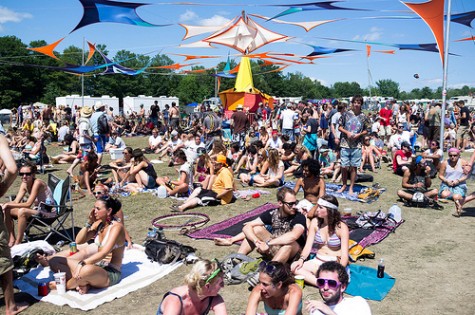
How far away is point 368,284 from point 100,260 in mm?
2782

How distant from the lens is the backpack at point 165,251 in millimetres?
4883

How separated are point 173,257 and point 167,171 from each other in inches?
237

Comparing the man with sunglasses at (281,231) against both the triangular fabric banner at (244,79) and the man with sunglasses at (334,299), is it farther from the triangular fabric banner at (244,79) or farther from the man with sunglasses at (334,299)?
the triangular fabric banner at (244,79)

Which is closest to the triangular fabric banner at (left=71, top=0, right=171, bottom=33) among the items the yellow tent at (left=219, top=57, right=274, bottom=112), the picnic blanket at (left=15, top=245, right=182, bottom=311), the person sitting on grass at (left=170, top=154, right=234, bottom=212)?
the person sitting on grass at (left=170, top=154, right=234, bottom=212)

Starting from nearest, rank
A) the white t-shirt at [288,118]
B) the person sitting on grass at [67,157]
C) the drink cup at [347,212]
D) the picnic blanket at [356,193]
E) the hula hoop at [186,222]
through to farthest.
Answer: the hula hoop at [186,222] → the drink cup at [347,212] → the picnic blanket at [356,193] → the person sitting on grass at [67,157] → the white t-shirt at [288,118]

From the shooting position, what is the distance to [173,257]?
16.1ft

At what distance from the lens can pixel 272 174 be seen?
350 inches

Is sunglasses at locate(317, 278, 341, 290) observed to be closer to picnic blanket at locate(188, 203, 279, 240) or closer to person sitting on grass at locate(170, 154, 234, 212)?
picnic blanket at locate(188, 203, 279, 240)

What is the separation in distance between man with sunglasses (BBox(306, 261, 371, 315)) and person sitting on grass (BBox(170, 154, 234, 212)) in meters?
4.63

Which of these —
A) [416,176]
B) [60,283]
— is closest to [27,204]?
[60,283]

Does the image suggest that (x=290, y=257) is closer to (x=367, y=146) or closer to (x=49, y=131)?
(x=367, y=146)

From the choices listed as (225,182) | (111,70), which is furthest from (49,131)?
(225,182)

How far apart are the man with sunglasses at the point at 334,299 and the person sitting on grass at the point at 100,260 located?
84.9 inches

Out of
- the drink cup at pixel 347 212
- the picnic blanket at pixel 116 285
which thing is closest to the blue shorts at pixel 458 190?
the drink cup at pixel 347 212
